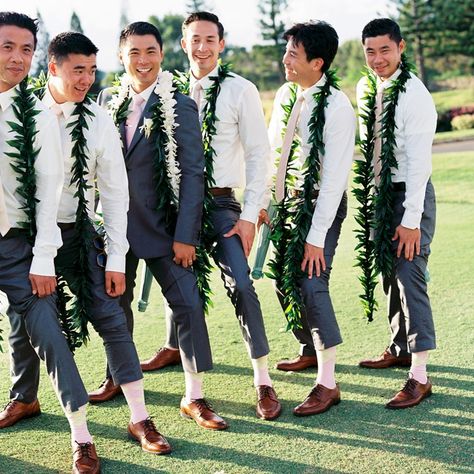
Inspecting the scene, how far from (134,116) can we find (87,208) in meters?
0.64

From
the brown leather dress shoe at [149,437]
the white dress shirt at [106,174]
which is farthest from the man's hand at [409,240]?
the brown leather dress shoe at [149,437]

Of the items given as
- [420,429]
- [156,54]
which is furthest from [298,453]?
[156,54]

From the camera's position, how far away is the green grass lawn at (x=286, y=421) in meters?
3.91

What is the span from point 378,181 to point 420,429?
59.9 inches

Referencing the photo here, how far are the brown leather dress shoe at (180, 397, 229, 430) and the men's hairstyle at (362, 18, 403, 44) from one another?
2398mm

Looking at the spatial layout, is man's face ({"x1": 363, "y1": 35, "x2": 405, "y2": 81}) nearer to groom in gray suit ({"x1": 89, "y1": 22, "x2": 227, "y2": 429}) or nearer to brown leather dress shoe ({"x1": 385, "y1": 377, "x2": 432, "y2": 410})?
groom in gray suit ({"x1": 89, "y1": 22, "x2": 227, "y2": 429})

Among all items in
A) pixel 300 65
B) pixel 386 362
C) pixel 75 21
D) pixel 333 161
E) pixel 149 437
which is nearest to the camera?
pixel 149 437

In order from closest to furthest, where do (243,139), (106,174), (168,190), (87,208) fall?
(106,174) < (87,208) < (168,190) < (243,139)

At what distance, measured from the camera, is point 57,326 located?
393 centimetres

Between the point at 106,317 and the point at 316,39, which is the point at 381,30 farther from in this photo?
the point at 106,317

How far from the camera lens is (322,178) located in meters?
4.64

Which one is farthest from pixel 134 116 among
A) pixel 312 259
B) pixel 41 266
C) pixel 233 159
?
pixel 312 259

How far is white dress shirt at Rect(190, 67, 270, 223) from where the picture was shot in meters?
4.77

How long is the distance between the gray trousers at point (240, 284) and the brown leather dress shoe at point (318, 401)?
362 mm
